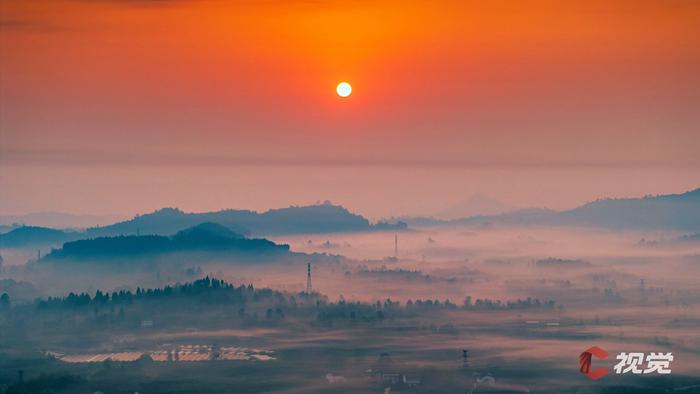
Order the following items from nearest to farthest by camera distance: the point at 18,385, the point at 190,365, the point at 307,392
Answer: the point at 307,392
the point at 18,385
the point at 190,365

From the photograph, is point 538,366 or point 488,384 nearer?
point 488,384

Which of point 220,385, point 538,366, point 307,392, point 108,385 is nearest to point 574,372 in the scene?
point 538,366

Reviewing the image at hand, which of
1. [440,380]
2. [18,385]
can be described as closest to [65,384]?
[18,385]

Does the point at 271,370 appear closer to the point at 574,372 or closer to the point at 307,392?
the point at 307,392

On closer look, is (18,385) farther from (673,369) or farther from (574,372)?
(673,369)

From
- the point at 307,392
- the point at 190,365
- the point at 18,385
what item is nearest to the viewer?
the point at 307,392

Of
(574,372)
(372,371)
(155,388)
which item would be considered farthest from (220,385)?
(574,372)

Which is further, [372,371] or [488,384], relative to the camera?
[372,371]

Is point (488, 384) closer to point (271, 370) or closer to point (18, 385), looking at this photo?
point (271, 370)
